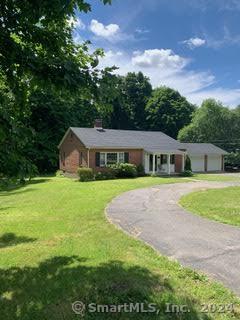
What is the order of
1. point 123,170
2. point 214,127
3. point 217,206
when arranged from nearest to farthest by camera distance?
point 217,206 → point 123,170 → point 214,127

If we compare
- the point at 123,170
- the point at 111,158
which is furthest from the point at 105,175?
the point at 111,158

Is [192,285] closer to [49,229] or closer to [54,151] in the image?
[49,229]

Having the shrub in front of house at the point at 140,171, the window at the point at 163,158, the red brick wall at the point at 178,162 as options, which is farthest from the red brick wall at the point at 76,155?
the red brick wall at the point at 178,162

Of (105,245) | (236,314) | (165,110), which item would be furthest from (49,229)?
(165,110)

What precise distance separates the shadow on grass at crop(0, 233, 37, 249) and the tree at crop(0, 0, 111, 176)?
414 centimetres

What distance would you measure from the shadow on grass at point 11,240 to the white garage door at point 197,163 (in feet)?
115

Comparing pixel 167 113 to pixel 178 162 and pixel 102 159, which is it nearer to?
pixel 178 162

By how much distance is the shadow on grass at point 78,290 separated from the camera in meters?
5.18

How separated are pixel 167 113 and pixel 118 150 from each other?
34645 millimetres

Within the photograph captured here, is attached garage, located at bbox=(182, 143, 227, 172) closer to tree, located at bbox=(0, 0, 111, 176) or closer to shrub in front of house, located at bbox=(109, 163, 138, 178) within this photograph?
shrub in front of house, located at bbox=(109, 163, 138, 178)

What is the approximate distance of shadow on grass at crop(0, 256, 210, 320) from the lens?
5.18 metres

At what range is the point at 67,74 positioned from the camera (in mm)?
6117

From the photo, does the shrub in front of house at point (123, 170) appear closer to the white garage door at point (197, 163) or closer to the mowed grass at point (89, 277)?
the white garage door at point (197, 163)

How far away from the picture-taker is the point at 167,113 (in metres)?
67.2
